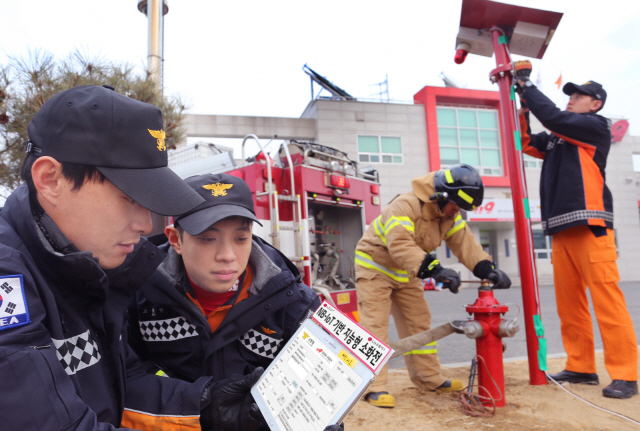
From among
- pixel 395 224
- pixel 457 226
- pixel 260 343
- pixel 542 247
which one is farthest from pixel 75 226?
pixel 542 247

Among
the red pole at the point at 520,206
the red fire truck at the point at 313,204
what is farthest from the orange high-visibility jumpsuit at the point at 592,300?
the red fire truck at the point at 313,204

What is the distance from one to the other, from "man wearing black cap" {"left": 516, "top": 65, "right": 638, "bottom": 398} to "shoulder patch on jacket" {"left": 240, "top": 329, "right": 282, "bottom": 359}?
307 cm

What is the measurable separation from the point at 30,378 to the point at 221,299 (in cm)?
118

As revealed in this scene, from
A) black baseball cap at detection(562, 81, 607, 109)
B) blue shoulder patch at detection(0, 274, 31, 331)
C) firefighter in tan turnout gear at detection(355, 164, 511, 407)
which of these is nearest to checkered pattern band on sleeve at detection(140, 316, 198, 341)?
blue shoulder patch at detection(0, 274, 31, 331)

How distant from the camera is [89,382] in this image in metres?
1.34

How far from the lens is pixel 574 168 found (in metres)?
4.05

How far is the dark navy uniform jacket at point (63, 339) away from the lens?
0.90 metres

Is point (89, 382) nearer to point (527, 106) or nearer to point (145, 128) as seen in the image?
point (145, 128)

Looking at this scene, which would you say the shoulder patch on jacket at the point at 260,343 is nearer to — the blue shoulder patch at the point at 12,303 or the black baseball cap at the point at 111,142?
the black baseball cap at the point at 111,142

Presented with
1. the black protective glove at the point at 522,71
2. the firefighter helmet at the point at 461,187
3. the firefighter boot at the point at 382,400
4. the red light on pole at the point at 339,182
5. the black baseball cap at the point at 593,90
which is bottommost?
the firefighter boot at the point at 382,400

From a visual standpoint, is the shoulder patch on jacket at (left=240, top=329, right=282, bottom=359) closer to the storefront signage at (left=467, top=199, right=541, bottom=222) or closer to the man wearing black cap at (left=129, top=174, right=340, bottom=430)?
the man wearing black cap at (left=129, top=174, right=340, bottom=430)

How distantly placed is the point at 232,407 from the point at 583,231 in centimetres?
349

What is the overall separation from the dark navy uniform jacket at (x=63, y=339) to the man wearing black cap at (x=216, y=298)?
20 centimetres

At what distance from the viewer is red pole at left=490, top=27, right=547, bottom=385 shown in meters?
4.12
